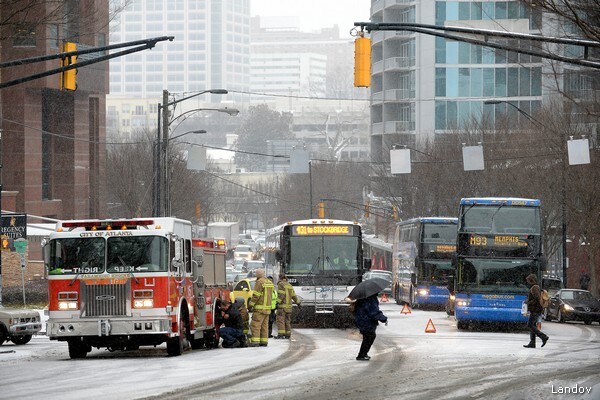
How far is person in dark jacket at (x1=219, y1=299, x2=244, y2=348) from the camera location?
28438 mm

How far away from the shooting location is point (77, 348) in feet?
83.9

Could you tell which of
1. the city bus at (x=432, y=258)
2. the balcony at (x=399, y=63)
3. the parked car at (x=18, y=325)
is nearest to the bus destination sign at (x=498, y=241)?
the parked car at (x=18, y=325)

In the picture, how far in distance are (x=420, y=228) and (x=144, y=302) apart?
1130 inches

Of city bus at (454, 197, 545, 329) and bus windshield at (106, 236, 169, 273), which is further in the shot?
city bus at (454, 197, 545, 329)

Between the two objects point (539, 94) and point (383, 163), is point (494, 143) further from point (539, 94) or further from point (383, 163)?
point (539, 94)

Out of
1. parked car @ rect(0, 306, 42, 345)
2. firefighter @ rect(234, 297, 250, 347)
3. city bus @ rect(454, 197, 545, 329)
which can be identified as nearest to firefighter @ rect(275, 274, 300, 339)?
firefighter @ rect(234, 297, 250, 347)

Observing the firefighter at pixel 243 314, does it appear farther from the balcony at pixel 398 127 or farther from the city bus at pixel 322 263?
the balcony at pixel 398 127

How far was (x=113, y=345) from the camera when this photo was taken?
26.4 meters

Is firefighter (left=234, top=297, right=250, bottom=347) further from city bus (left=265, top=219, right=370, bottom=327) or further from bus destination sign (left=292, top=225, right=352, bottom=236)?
bus destination sign (left=292, top=225, right=352, bottom=236)

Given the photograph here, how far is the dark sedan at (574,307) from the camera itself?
45375 mm

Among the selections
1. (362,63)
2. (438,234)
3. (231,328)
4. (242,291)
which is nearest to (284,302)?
(231,328)

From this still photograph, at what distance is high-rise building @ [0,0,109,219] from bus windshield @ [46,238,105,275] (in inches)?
1428

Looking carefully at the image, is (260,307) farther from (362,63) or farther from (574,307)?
(574,307)

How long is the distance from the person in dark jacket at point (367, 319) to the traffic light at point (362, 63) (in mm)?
4096
